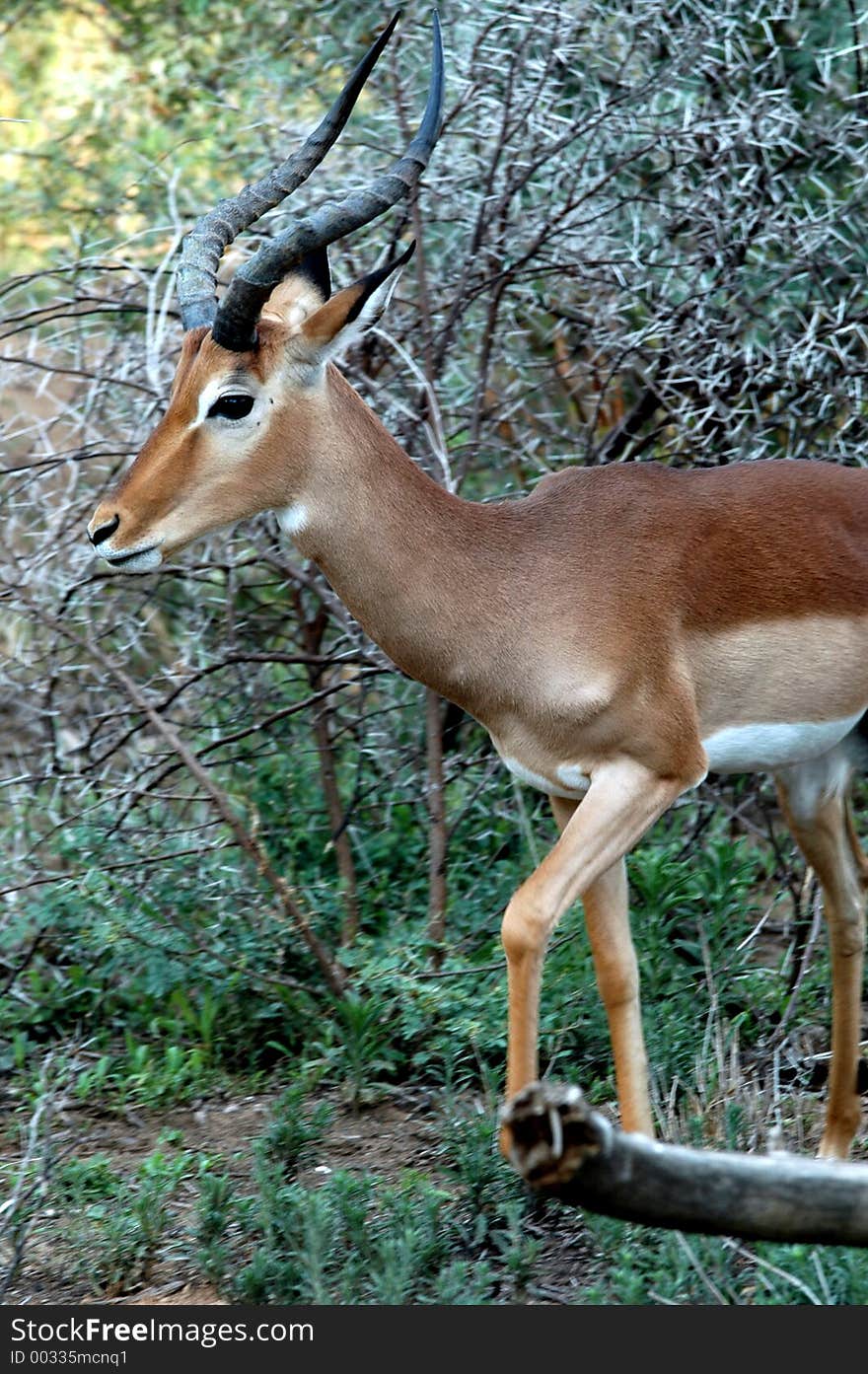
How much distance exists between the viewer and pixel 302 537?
397 cm

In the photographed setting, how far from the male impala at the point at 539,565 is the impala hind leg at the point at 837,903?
26 cm

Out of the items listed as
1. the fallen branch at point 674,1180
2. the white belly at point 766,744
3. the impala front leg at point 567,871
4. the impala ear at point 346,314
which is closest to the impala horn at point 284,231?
the impala ear at point 346,314

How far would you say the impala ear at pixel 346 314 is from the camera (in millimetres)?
3795

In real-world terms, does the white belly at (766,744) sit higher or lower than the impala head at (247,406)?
lower

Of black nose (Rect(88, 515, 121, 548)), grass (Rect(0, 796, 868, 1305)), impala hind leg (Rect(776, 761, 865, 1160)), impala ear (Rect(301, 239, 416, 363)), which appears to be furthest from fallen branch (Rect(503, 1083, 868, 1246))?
impala ear (Rect(301, 239, 416, 363))

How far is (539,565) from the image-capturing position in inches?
159

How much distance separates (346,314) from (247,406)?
308mm

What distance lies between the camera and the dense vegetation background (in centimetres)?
441

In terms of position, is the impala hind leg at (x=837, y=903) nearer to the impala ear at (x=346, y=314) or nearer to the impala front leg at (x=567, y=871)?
the impala front leg at (x=567, y=871)

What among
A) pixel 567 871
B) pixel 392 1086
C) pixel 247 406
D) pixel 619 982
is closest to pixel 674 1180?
pixel 567 871

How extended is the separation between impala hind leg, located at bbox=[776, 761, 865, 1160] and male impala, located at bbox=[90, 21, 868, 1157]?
263mm

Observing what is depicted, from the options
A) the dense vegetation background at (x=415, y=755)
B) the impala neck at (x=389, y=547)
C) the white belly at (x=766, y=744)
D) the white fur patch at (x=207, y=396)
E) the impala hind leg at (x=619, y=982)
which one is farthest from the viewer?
the dense vegetation background at (x=415, y=755)

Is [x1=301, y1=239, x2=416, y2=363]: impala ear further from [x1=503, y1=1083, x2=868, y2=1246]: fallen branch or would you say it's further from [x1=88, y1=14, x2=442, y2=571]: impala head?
[x1=503, y1=1083, x2=868, y2=1246]: fallen branch

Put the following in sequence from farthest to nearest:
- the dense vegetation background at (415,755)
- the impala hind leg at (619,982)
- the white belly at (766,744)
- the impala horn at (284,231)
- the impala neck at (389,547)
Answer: the dense vegetation background at (415,755), the impala hind leg at (619,982), the white belly at (766,744), the impala neck at (389,547), the impala horn at (284,231)
